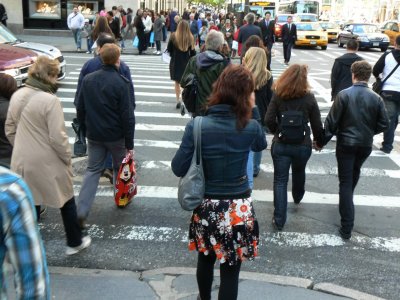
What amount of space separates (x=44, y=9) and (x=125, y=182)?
1038 inches

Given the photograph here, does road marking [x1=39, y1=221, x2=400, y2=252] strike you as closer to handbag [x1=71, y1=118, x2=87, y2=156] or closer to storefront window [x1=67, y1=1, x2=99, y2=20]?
handbag [x1=71, y1=118, x2=87, y2=156]

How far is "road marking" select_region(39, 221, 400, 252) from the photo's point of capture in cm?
498

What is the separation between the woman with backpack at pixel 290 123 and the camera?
4.80m

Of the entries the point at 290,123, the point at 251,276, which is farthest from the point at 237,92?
the point at 290,123

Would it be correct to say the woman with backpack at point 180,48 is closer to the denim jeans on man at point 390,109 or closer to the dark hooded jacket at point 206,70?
the denim jeans on man at point 390,109

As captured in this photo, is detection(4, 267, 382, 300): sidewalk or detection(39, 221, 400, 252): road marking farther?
detection(39, 221, 400, 252): road marking

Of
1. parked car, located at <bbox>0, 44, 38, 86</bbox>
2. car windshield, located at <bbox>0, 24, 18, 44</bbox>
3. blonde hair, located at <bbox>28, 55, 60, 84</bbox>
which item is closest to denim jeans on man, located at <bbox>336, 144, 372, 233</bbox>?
blonde hair, located at <bbox>28, 55, 60, 84</bbox>

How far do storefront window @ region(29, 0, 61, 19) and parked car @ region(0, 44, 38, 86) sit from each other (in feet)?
64.2

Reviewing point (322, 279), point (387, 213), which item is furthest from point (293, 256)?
point (387, 213)

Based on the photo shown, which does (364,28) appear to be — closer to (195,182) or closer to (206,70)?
(206,70)

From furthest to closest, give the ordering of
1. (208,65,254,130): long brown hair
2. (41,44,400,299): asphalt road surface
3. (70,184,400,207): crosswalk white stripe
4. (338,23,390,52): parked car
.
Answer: (338,23,390,52): parked car < (70,184,400,207): crosswalk white stripe < (41,44,400,299): asphalt road surface < (208,65,254,130): long brown hair

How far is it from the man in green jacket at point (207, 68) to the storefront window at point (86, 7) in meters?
24.6

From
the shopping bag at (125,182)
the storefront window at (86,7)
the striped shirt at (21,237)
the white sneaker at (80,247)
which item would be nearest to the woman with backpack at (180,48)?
the shopping bag at (125,182)

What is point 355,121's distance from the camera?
4.89 metres
